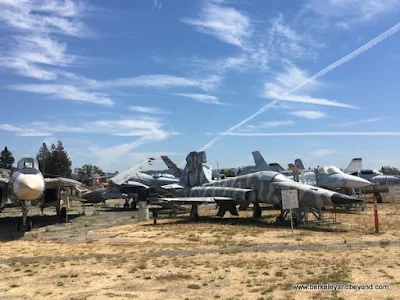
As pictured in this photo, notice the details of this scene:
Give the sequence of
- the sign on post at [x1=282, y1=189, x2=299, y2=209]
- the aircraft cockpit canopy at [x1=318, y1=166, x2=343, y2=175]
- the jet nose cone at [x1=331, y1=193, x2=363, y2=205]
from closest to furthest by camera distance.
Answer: the sign on post at [x1=282, y1=189, x2=299, y2=209] < the jet nose cone at [x1=331, y1=193, x2=363, y2=205] < the aircraft cockpit canopy at [x1=318, y1=166, x2=343, y2=175]

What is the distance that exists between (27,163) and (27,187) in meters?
3.01

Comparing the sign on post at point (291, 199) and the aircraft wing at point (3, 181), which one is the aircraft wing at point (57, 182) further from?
the sign on post at point (291, 199)

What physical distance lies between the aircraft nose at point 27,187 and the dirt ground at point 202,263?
1.83m

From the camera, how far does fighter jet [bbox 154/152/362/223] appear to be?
663 inches

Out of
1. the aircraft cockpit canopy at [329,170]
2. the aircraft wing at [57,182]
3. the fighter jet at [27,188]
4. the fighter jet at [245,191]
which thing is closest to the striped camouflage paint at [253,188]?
the fighter jet at [245,191]

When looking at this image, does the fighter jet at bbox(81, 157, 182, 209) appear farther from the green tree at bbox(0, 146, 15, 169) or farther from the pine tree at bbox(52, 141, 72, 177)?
the green tree at bbox(0, 146, 15, 169)

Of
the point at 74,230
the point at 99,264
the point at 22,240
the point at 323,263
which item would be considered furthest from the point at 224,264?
the point at 74,230

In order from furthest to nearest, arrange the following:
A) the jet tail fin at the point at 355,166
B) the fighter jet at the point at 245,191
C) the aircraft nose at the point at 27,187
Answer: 1. the jet tail fin at the point at 355,166
2. the fighter jet at the point at 245,191
3. the aircraft nose at the point at 27,187

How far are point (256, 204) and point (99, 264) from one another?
40.9 ft

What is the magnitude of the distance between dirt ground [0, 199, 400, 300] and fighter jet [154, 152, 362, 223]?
1296 millimetres

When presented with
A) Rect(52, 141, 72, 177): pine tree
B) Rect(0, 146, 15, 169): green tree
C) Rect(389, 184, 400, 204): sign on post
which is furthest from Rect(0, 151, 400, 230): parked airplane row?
Rect(0, 146, 15, 169): green tree

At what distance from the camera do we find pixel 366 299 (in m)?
6.45

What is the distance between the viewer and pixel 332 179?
28.0m

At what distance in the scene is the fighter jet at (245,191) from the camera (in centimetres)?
1683
